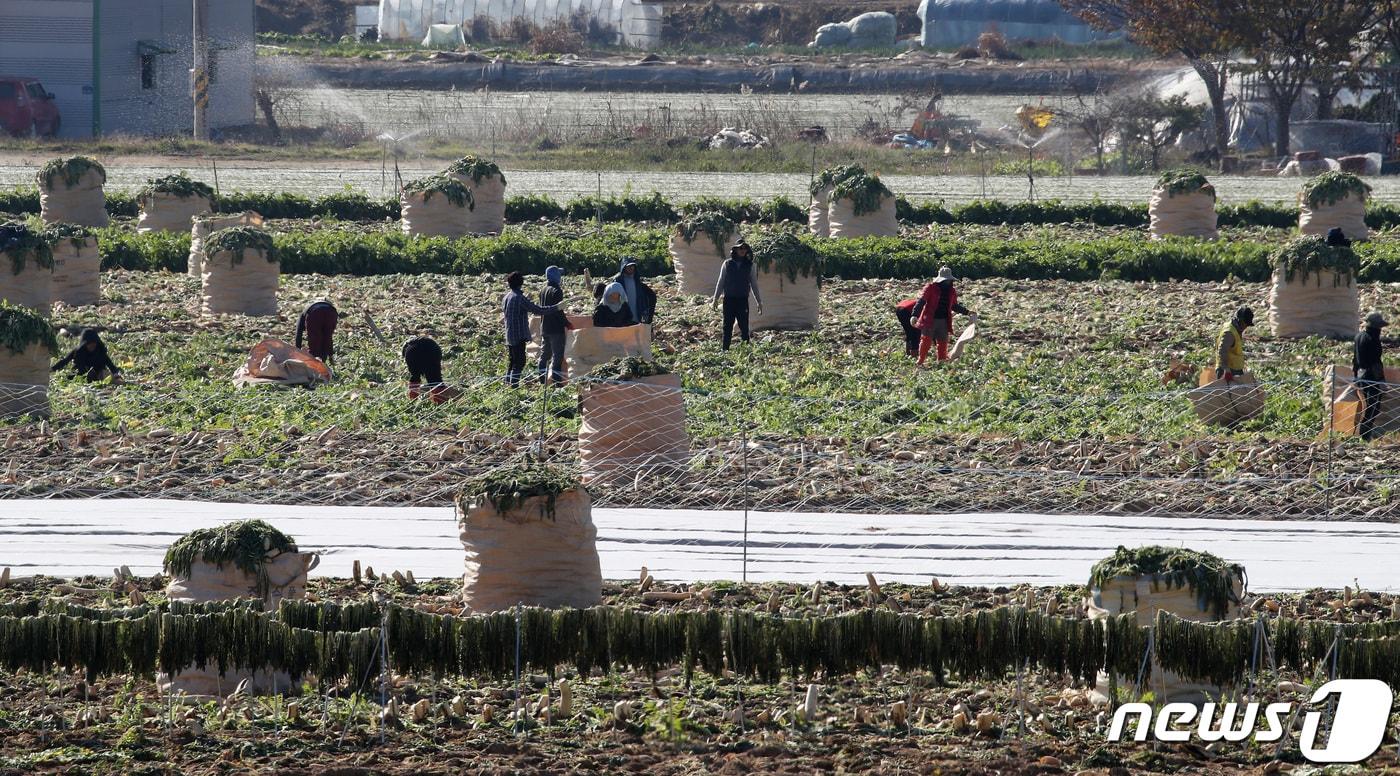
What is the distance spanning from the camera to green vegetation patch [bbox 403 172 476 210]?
26.6 meters

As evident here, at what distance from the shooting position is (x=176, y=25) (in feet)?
160

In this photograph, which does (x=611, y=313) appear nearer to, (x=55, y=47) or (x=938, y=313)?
(x=938, y=313)

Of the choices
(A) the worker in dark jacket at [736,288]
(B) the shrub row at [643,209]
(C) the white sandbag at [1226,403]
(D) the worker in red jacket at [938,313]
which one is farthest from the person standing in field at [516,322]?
(B) the shrub row at [643,209]

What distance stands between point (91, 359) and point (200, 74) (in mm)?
31379

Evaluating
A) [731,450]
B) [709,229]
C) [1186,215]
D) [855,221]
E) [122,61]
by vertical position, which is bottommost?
[731,450]

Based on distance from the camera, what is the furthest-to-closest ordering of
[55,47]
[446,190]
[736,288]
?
[55,47]
[446,190]
[736,288]

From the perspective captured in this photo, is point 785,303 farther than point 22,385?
Yes

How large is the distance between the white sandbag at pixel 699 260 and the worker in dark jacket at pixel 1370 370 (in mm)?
9326

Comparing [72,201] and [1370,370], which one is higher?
[72,201]

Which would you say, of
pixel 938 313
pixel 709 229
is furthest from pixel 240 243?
pixel 938 313

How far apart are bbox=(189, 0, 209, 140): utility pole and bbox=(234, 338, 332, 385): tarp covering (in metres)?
30.3

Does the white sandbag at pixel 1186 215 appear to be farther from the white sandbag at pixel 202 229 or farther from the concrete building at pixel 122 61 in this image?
the concrete building at pixel 122 61

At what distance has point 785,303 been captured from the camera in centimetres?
2002

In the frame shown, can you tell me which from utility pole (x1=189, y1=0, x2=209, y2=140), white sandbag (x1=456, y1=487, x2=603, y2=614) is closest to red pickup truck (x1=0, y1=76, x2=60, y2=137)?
utility pole (x1=189, y1=0, x2=209, y2=140)
